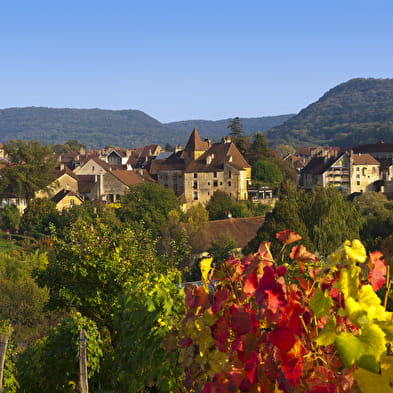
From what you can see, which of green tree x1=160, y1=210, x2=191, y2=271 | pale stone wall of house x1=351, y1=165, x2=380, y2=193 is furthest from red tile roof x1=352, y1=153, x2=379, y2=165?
green tree x1=160, y1=210, x2=191, y2=271

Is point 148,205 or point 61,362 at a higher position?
point 61,362

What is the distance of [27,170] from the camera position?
69562 mm

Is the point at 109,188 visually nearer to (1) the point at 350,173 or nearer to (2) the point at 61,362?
(1) the point at 350,173

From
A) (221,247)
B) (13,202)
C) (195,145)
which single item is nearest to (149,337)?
(221,247)

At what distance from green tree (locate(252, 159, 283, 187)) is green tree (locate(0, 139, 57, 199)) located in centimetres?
2548

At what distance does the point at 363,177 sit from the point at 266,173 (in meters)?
21.0

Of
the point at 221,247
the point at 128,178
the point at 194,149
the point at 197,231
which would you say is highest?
the point at 194,149

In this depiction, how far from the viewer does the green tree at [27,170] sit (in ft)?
226

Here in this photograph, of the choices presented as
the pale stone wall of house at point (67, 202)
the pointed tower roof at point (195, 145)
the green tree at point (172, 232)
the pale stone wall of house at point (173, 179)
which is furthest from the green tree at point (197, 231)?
the pointed tower roof at point (195, 145)

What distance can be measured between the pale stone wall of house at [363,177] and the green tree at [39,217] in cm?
4498

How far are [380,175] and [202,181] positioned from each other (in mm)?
31640

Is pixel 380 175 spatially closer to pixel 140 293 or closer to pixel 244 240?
pixel 244 240

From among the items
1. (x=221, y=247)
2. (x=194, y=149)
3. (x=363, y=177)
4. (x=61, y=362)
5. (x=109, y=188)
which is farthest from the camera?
(x=363, y=177)

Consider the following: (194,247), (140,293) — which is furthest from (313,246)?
(140,293)
